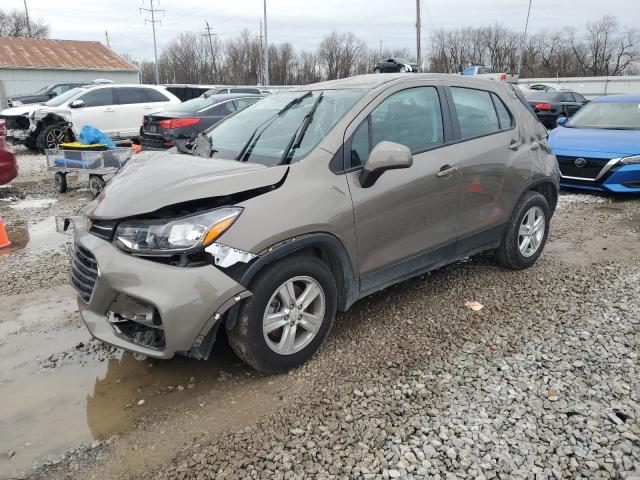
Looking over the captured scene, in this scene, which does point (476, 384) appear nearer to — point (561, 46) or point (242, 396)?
point (242, 396)

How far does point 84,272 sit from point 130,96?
12.6 meters

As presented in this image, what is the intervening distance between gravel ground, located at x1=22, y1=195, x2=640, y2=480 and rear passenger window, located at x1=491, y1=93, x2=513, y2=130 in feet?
4.76

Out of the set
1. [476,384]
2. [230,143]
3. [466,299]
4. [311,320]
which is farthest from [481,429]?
[230,143]

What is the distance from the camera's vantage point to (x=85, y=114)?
43.4 ft

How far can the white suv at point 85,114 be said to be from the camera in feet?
42.2

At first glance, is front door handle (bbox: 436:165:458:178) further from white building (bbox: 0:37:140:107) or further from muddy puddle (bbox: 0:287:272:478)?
white building (bbox: 0:37:140:107)

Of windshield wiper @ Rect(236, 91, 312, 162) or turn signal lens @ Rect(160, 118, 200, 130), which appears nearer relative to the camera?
windshield wiper @ Rect(236, 91, 312, 162)

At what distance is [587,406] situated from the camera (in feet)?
9.34

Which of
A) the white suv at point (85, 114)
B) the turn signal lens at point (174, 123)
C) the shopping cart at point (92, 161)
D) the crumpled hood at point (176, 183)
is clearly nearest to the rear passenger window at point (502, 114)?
the crumpled hood at point (176, 183)

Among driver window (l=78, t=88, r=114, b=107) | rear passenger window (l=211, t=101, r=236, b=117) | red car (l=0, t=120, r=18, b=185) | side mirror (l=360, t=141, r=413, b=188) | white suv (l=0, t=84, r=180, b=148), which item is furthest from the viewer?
driver window (l=78, t=88, r=114, b=107)

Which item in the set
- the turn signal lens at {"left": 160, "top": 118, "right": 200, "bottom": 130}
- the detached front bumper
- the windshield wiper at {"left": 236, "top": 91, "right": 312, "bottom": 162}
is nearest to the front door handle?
the windshield wiper at {"left": 236, "top": 91, "right": 312, "bottom": 162}

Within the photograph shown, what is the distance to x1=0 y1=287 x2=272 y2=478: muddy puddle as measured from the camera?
272cm

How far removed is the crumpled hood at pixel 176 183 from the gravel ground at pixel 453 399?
4.03 feet

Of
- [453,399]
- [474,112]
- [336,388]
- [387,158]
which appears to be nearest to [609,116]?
[474,112]
